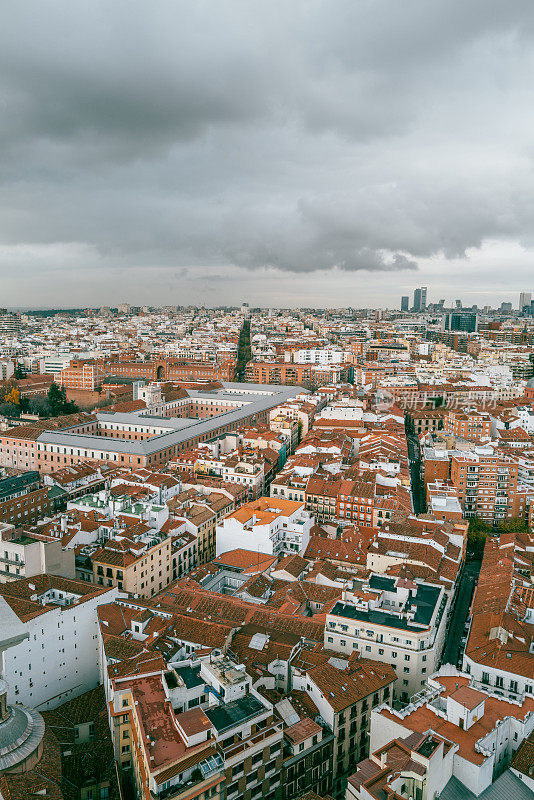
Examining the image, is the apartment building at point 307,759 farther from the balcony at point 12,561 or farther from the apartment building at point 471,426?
the apartment building at point 471,426

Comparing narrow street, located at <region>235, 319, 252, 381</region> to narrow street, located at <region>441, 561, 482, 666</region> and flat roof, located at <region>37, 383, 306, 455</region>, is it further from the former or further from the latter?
narrow street, located at <region>441, 561, 482, 666</region>

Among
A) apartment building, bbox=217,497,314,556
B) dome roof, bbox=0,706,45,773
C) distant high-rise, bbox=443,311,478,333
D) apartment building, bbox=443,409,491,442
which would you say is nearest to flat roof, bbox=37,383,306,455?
apartment building, bbox=217,497,314,556

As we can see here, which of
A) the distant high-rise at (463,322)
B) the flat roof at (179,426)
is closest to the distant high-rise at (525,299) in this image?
the distant high-rise at (463,322)

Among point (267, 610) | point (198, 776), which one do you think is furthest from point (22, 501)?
point (198, 776)

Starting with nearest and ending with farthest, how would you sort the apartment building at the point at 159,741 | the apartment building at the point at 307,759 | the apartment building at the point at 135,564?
the apartment building at the point at 159,741 → the apartment building at the point at 307,759 → the apartment building at the point at 135,564

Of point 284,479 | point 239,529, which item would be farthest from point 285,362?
point 239,529

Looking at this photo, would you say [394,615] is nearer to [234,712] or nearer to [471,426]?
[234,712]

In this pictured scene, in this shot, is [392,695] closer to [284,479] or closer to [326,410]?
[284,479]
